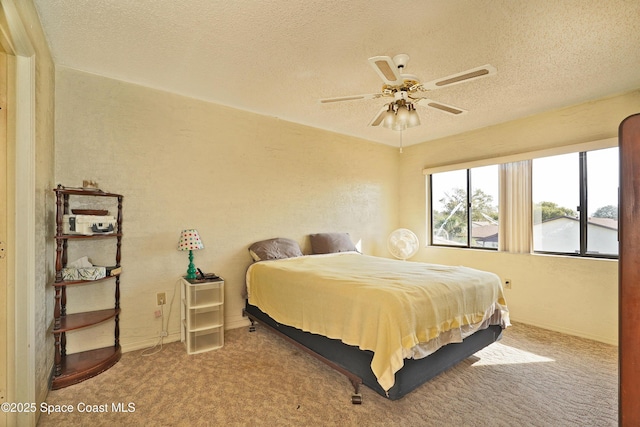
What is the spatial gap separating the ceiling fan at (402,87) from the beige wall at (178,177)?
153 centimetres

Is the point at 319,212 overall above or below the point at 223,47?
below

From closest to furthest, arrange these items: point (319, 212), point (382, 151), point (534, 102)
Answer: point (534, 102) → point (319, 212) → point (382, 151)

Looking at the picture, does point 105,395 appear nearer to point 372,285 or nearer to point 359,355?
point 359,355

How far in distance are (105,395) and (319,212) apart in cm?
284

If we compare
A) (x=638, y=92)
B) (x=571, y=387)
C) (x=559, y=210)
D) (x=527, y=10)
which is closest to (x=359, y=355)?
(x=571, y=387)

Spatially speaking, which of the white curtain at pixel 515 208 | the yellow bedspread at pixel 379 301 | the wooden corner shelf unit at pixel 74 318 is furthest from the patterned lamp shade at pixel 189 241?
the white curtain at pixel 515 208

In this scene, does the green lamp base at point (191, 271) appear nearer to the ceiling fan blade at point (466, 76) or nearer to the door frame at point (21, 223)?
the door frame at point (21, 223)

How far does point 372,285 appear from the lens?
2.09m

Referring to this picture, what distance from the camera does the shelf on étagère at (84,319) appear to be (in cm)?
214

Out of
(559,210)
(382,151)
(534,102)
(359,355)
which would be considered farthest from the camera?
(382,151)

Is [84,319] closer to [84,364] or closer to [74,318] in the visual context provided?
[74,318]

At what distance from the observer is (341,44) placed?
212cm

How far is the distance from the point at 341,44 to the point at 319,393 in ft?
8.07

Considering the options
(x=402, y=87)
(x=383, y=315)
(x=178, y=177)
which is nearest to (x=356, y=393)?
(x=383, y=315)
